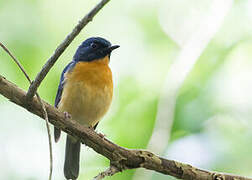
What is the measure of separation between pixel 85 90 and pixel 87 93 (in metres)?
0.05

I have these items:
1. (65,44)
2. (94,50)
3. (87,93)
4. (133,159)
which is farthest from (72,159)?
(65,44)

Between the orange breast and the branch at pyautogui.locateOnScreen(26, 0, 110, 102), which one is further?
the orange breast

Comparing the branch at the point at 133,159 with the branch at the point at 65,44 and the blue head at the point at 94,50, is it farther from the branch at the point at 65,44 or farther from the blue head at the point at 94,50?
the blue head at the point at 94,50

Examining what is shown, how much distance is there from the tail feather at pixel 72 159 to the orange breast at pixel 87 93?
0.65 m

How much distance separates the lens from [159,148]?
518 cm

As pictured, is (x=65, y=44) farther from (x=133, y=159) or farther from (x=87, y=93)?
(x=87, y=93)

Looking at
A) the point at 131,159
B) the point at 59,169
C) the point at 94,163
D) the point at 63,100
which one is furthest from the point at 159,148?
the point at 59,169

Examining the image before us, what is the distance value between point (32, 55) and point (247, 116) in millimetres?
3743

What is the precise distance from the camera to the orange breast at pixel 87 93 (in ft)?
18.2

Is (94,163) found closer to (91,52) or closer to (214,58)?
(91,52)

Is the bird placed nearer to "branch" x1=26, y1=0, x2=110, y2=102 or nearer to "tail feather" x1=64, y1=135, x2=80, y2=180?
"tail feather" x1=64, y1=135, x2=80, y2=180

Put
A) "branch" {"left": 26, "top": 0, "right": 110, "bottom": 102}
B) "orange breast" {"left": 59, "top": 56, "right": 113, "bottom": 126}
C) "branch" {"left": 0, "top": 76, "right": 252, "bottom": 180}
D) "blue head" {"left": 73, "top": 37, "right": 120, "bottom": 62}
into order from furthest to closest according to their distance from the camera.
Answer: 1. "blue head" {"left": 73, "top": 37, "right": 120, "bottom": 62}
2. "orange breast" {"left": 59, "top": 56, "right": 113, "bottom": 126}
3. "branch" {"left": 0, "top": 76, "right": 252, "bottom": 180}
4. "branch" {"left": 26, "top": 0, "right": 110, "bottom": 102}

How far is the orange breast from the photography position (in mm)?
5562

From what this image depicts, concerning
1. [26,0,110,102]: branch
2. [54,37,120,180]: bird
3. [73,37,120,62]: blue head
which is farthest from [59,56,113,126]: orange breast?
[26,0,110,102]: branch
